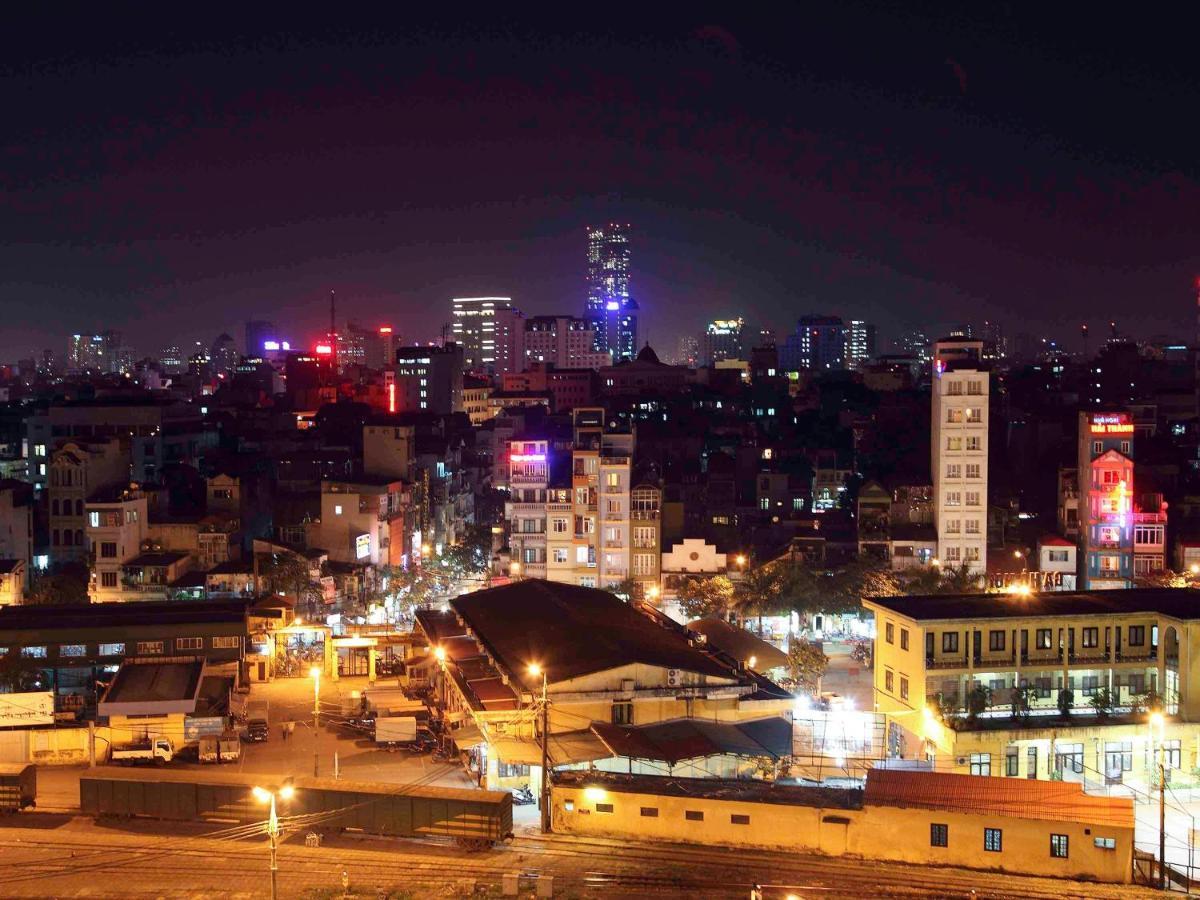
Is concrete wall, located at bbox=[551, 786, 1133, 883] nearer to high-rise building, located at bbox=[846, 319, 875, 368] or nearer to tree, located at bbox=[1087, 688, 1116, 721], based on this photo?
tree, located at bbox=[1087, 688, 1116, 721]

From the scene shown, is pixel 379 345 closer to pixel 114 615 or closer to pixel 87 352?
pixel 87 352

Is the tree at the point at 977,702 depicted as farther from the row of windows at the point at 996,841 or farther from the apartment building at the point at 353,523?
the apartment building at the point at 353,523

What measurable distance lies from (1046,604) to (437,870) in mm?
12403

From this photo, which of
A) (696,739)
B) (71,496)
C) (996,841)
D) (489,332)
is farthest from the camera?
(489,332)

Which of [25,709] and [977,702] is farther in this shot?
[25,709]

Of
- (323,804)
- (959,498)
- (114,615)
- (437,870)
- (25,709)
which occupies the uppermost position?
(959,498)

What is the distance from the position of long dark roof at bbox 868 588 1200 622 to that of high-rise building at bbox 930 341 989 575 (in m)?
9.15

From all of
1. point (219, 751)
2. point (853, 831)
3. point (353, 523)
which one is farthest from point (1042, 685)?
point (353, 523)

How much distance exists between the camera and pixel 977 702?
834 inches

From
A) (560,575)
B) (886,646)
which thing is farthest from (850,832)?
(560,575)

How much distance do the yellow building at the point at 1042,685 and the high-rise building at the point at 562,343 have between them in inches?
3825

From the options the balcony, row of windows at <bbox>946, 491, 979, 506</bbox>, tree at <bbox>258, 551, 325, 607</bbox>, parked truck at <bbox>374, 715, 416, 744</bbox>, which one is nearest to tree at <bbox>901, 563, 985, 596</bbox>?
row of windows at <bbox>946, 491, 979, 506</bbox>

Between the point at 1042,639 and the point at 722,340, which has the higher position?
the point at 722,340

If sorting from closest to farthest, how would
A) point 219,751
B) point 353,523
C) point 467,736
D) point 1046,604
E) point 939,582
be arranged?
point 467,736
point 219,751
point 1046,604
point 939,582
point 353,523
